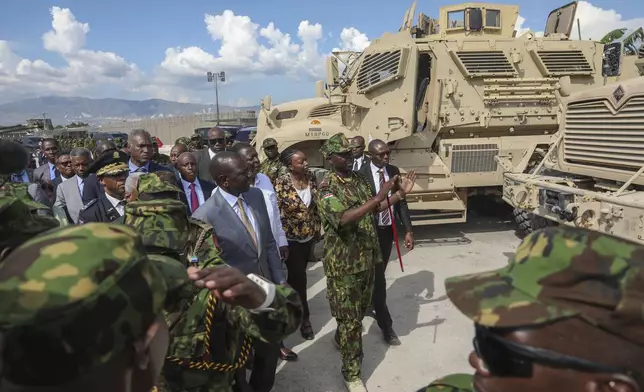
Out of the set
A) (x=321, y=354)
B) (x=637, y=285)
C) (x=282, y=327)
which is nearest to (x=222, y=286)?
(x=282, y=327)

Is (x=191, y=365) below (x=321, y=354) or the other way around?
the other way around

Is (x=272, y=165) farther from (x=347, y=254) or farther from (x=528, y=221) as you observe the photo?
(x=528, y=221)

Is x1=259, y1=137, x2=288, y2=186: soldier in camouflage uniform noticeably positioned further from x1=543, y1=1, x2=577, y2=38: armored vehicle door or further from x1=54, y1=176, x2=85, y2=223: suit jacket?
x1=543, y1=1, x2=577, y2=38: armored vehicle door

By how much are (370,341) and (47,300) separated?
3.61 metres

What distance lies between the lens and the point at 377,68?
743 cm

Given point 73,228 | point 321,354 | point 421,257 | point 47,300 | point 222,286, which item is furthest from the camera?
point 421,257

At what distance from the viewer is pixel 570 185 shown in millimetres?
5145

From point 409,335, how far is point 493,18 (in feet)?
20.0

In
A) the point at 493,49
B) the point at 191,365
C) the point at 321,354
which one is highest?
the point at 493,49

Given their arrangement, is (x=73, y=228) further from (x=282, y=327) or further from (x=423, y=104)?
(x=423, y=104)

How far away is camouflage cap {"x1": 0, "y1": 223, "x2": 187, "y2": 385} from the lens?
0.81 meters

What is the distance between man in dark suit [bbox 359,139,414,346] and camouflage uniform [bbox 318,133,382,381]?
53 cm

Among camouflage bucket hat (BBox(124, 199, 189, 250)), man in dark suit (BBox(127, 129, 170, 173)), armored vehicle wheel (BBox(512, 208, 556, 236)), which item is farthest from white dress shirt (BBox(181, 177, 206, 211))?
A: armored vehicle wheel (BBox(512, 208, 556, 236))

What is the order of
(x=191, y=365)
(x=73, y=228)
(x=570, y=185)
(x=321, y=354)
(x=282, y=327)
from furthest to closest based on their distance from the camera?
(x=570, y=185) → (x=321, y=354) → (x=191, y=365) → (x=282, y=327) → (x=73, y=228)
